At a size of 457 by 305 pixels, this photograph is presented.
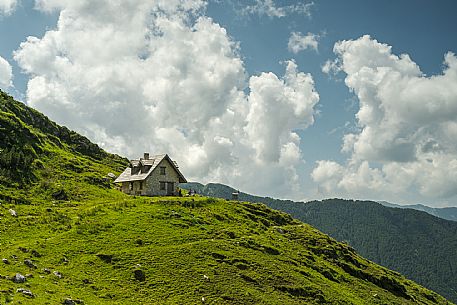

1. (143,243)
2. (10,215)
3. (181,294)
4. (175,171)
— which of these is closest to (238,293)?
(181,294)

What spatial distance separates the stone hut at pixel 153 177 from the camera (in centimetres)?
9350

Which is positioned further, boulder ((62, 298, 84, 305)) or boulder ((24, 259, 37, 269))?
Answer: boulder ((24, 259, 37, 269))

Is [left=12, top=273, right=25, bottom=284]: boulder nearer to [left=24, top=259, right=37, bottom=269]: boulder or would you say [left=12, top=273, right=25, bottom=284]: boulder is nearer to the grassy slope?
the grassy slope

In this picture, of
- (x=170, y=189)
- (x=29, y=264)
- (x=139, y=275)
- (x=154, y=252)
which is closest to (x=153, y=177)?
(x=170, y=189)

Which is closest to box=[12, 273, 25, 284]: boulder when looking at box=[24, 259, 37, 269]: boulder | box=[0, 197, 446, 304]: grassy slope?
box=[0, 197, 446, 304]: grassy slope

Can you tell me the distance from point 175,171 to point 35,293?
64400mm

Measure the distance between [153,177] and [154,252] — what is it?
144 ft

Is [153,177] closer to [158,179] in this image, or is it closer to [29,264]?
[158,179]

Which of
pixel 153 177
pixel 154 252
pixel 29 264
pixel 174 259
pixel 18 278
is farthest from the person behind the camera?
pixel 153 177

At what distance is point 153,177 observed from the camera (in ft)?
308

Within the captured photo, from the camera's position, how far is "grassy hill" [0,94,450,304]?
4100 cm

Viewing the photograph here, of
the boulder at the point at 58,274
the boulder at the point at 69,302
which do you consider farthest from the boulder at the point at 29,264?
the boulder at the point at 69,302

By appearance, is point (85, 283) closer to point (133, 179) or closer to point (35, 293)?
point (35, 293)

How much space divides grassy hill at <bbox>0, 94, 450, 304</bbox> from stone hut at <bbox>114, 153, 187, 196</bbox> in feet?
19.6
